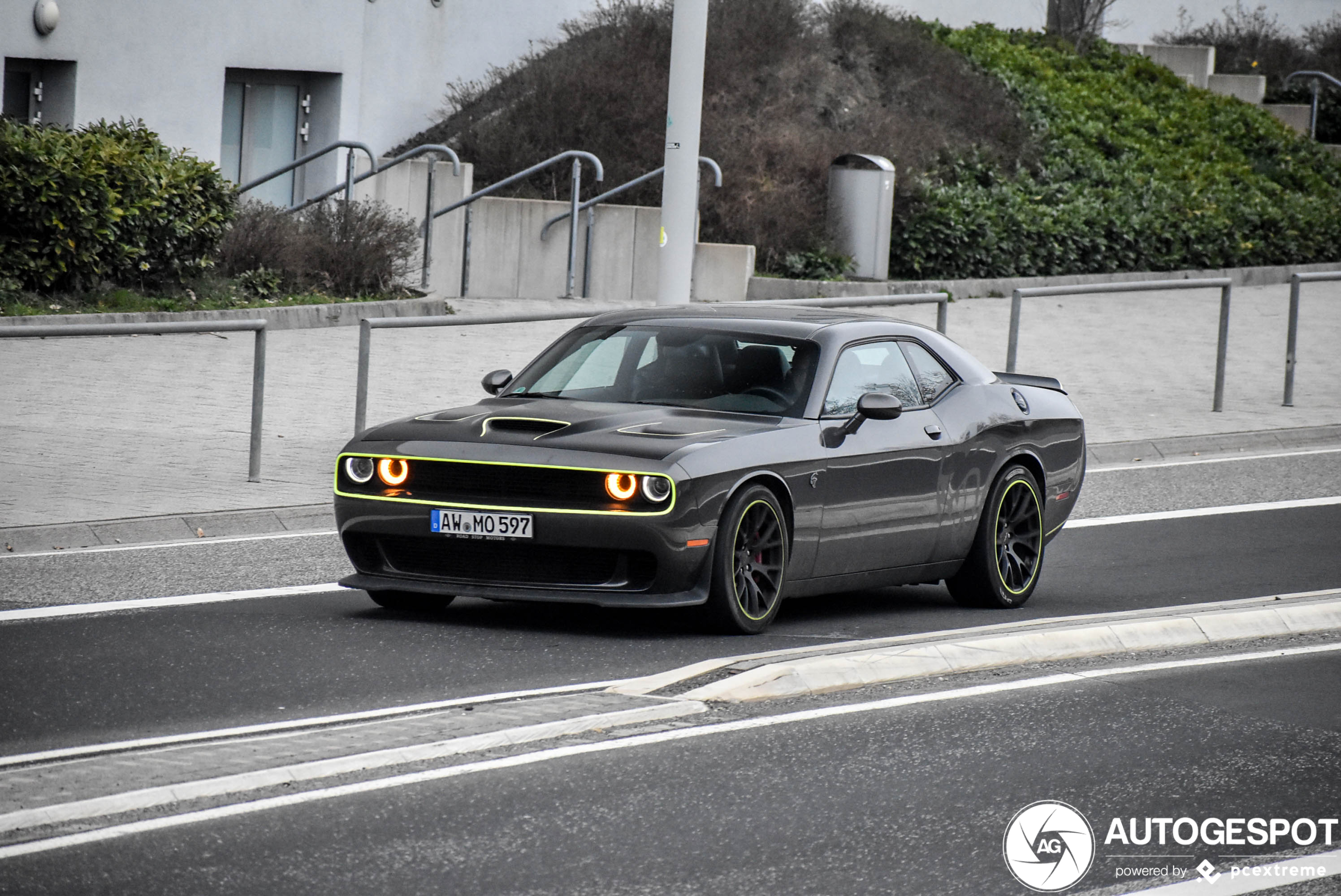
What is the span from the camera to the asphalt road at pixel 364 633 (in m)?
7.06

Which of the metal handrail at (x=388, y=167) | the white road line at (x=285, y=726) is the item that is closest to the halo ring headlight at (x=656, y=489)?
the white road line at (x=285, y=726)

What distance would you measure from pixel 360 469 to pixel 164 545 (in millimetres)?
2420

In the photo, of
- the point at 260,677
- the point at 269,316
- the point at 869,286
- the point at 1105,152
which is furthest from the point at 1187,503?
the point at 1105,152

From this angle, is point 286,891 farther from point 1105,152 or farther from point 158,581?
point 1105,152

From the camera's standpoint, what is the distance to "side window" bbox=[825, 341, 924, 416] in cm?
923

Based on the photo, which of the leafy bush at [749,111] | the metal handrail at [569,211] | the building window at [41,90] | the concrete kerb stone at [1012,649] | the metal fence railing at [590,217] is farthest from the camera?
the leafy bush at [749,111]

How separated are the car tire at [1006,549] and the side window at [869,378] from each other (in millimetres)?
660

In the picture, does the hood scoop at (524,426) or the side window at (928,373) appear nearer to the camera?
the hood scoop at (524,426)

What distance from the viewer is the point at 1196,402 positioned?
1812cm

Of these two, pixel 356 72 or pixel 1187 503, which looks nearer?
pixel 1187 503

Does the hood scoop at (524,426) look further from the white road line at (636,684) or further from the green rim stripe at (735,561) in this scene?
the white road line at (636,684)

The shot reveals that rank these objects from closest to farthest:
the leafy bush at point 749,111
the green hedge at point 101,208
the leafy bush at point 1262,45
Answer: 1. the green hedge at point 101,208
2. the leafy bush at point 749,111
3. the leafy bush at point 1262,45

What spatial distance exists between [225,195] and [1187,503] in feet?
33.3

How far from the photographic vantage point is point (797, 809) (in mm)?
6000
